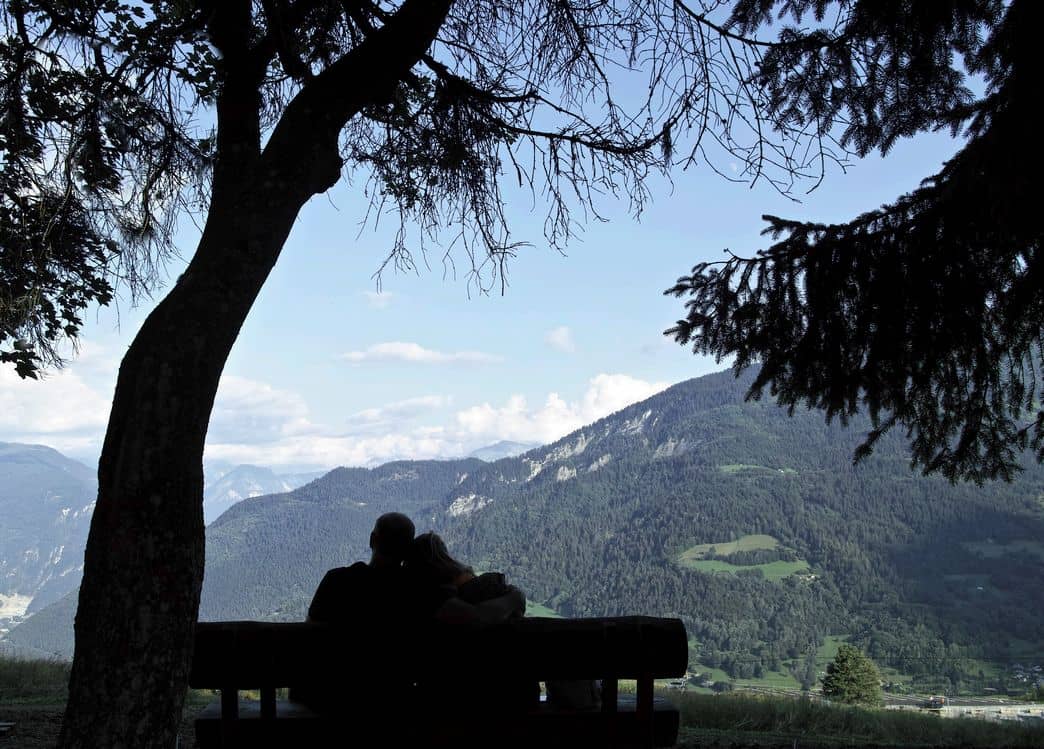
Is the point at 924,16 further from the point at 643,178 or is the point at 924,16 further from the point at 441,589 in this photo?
the point at 441,589

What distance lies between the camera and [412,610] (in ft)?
11.0

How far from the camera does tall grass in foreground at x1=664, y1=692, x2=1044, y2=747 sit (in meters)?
6.86

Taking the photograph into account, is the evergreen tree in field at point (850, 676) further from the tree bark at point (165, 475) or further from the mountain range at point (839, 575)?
the mountain range at point (839, 575)

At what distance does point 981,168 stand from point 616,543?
196771 millimetres

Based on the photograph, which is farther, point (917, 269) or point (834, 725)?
point (834, 725)

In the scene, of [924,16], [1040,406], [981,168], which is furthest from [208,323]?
[1040,406]

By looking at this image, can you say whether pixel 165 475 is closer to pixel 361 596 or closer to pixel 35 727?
pixel 361 596

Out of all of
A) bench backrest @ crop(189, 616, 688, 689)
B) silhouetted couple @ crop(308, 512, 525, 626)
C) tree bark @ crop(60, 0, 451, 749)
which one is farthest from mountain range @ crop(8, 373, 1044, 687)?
tree bark @ crop(60, 0, 451, 749)

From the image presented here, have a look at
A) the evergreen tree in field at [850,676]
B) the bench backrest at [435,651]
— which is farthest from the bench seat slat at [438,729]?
the evergreen tree in field at [850,676]

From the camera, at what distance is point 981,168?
3906 mm

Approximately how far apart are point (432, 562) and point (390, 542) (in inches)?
7.5

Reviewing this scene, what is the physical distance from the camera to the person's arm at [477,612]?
331cm

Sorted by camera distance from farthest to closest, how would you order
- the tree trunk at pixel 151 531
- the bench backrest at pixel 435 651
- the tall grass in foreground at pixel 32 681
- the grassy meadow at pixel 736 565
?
the grassy meadow at pixel 736 565
the tall grass in foreground at pixel 32 681
the bench backrest at pixel 435 651
the tree trunk at pixel 151 531

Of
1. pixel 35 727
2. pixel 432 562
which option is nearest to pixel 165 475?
pixel 432 562
